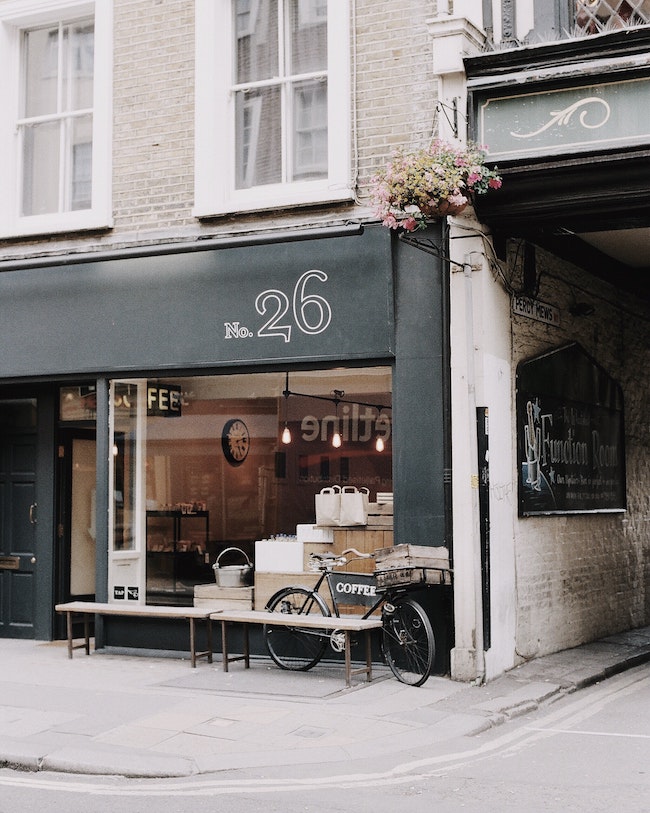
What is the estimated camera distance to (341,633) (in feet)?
33.3

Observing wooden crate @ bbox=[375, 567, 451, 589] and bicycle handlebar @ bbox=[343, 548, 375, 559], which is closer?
wooden crate @ bbox=[375, 567, 451, 589]

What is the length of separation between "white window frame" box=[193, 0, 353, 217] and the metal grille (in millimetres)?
2256

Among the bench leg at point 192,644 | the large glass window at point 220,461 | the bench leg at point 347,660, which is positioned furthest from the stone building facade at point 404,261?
the bench leg at point 192,644

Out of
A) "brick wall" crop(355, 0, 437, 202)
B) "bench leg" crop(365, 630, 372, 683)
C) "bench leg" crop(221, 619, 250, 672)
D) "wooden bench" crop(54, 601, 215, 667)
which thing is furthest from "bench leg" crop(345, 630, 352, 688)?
"brick wall" crop(355, 0, 437, 202)

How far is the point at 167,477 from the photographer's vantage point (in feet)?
39.2

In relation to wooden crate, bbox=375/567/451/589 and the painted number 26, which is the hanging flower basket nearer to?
the painted number 26

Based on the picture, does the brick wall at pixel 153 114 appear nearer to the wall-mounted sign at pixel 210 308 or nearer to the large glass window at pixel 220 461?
the wall-mounted sign at pixel 210 308

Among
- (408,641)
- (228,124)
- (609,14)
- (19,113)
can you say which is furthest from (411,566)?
(19,113)

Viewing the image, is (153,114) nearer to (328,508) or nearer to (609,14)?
(328,508)

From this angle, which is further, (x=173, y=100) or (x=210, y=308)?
(x=173, y=100)

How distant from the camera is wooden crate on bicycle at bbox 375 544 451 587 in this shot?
945cm

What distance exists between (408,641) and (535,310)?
386 centimetres

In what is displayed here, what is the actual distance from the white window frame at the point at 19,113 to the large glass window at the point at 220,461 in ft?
6.47

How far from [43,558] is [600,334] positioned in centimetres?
724
